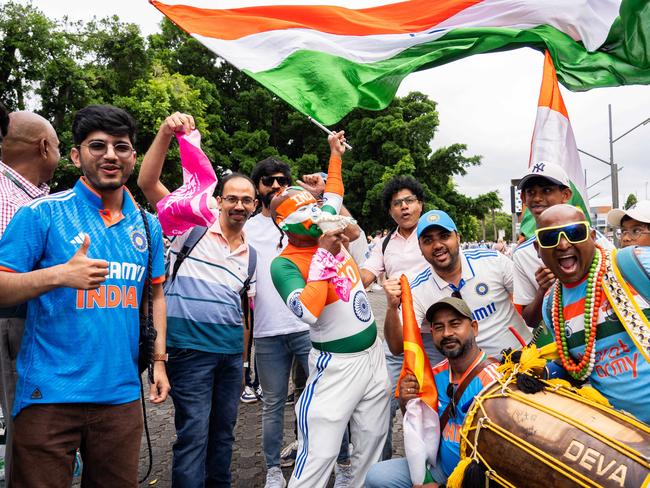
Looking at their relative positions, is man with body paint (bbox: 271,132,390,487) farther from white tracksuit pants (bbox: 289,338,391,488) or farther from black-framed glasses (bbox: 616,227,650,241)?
black-framed glasses (bbox: 616,227,650,241)

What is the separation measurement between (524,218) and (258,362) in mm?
2529

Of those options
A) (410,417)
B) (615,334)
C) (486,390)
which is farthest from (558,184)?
(410,417)

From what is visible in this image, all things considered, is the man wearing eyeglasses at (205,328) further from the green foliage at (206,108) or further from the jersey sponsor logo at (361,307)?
the green foliage at (206,108)

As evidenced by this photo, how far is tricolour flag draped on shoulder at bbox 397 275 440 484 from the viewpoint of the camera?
2.60m

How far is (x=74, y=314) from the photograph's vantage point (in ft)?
7.12

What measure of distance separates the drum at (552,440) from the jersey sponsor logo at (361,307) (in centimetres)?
82

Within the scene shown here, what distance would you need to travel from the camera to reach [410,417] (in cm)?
266

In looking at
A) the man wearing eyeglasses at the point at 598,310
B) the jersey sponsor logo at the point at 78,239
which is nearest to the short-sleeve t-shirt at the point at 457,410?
the man wearing eyeglasses at the point at 598,310

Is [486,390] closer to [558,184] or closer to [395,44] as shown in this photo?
[558,184]

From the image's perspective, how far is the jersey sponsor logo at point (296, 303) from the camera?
2574mm

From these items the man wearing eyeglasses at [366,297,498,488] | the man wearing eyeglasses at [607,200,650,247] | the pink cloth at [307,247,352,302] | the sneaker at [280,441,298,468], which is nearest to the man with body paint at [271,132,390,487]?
the pink cloth at [307,247,352,302]

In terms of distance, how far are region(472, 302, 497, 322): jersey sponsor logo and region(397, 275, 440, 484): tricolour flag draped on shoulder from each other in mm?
635

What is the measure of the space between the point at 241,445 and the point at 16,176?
10.4ft

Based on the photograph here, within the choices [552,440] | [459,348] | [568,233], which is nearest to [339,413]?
[459,348]
